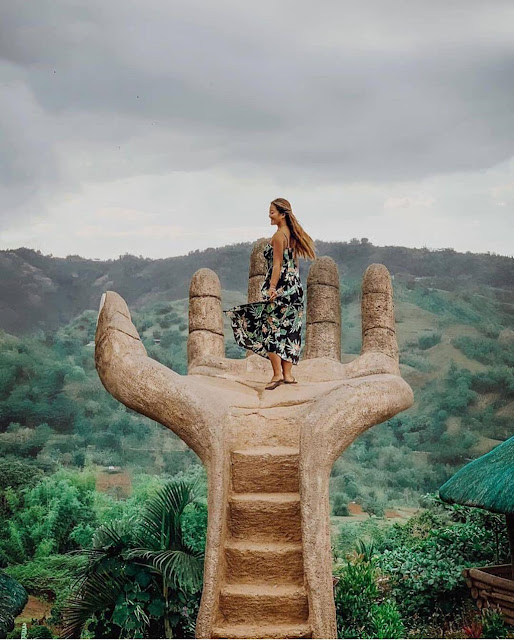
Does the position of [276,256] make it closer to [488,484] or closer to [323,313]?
[323,313]

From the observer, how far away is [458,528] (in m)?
9.85

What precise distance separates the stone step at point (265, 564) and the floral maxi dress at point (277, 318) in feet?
6.52

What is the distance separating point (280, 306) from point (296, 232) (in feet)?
2.13

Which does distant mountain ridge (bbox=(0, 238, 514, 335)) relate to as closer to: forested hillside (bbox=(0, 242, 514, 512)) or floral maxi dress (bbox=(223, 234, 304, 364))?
forested hillside (bbox=(0, 242, 514, 512))

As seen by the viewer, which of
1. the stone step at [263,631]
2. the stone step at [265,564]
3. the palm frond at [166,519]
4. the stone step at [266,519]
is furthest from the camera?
the palm frond at [166,519]

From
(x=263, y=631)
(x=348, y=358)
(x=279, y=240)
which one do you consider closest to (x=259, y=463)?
(x=263, y=631)

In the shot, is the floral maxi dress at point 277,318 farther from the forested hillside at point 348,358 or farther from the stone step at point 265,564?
the forested hillside at point 348,358

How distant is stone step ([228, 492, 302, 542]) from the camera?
19.4ft

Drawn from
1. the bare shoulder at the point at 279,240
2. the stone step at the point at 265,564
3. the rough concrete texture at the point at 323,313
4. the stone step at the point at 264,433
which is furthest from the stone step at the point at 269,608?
the rough concrete texture at the point at 323,313

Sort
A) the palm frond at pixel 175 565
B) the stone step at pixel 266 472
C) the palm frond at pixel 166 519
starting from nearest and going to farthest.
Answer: the stone step at pixel 266 472 < the palm frond at pixel 175 565 < the palm frond at pixel 166 519

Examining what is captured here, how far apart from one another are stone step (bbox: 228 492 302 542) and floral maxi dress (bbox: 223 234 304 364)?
65.5 inches

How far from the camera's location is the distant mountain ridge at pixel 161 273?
17844mm

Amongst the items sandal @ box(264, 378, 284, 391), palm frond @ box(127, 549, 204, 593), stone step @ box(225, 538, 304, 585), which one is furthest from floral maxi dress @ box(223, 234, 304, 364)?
stone step @ box(225, 538, 304, 585)

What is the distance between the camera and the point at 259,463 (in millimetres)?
6172
